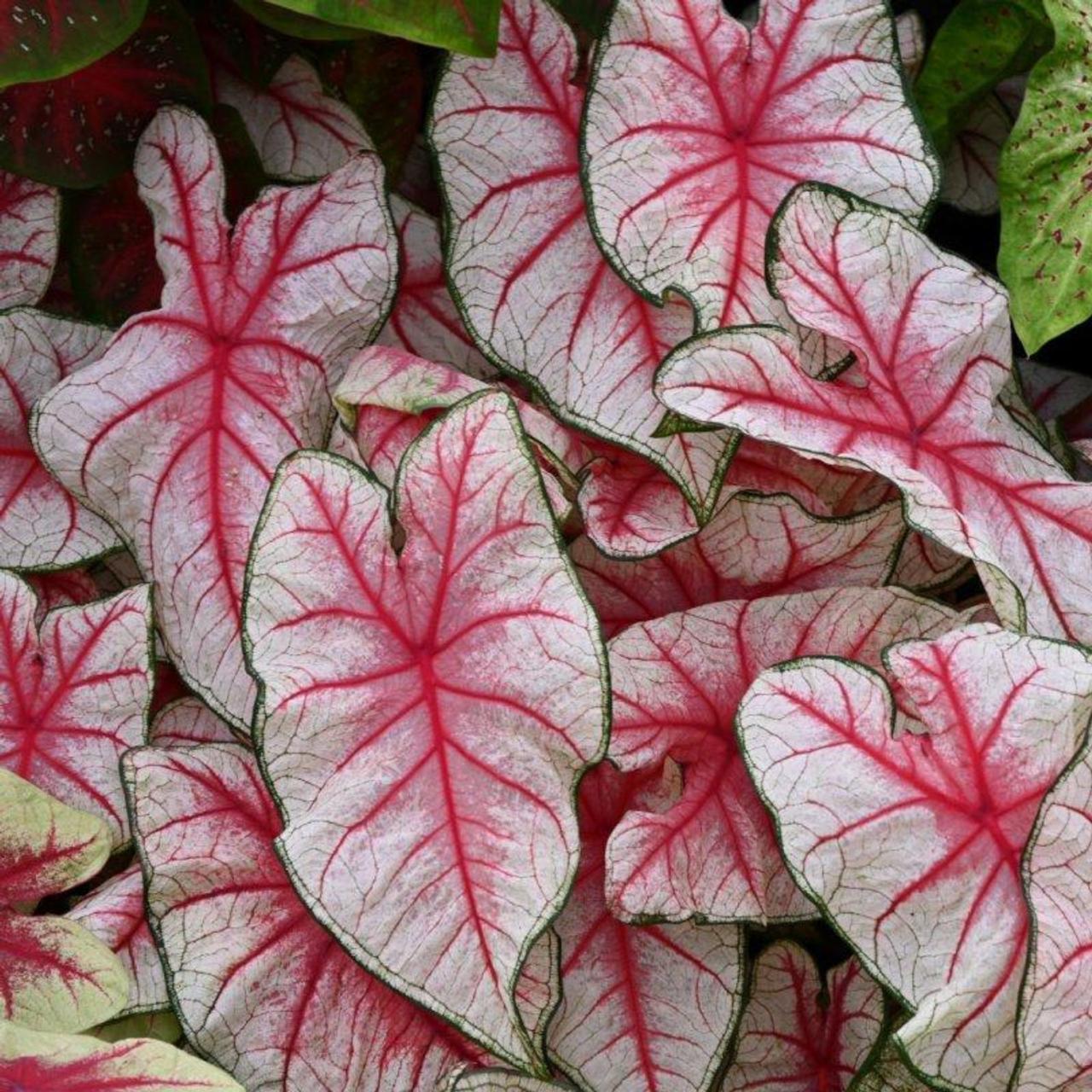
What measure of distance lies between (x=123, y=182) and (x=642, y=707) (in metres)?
0.80

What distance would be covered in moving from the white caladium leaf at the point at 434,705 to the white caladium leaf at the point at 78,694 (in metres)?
0.21

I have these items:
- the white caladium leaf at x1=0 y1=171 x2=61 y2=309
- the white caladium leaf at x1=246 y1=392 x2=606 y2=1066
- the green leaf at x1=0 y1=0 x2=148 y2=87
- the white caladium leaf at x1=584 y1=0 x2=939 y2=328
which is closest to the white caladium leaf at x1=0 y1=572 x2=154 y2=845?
the white caladium leaf at x1=246 y1=392 x2=606 y2=1066

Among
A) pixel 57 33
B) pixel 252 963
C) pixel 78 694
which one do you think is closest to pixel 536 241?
pixel 57 33

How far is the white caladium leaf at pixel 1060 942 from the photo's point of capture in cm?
102

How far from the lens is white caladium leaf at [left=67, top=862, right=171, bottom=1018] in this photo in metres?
1.20

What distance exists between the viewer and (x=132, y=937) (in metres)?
1.21

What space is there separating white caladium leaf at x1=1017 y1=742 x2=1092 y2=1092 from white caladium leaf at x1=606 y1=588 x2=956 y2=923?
224 mm

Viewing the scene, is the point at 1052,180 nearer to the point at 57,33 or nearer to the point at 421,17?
the point at 421,17

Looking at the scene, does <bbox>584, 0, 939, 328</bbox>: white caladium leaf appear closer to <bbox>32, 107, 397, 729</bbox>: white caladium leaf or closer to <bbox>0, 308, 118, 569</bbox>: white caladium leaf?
<bbox>32, 107, 397, 729</bbox>: white caladium leaf

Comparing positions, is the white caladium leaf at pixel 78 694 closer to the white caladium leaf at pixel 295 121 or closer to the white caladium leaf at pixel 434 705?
the white caladium leaf at pixel 434 705

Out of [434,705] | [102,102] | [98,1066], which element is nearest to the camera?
[98,1066]

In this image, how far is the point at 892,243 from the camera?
118 cm

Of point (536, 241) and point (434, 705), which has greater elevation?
point (536, 241)

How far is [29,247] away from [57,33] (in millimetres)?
302
